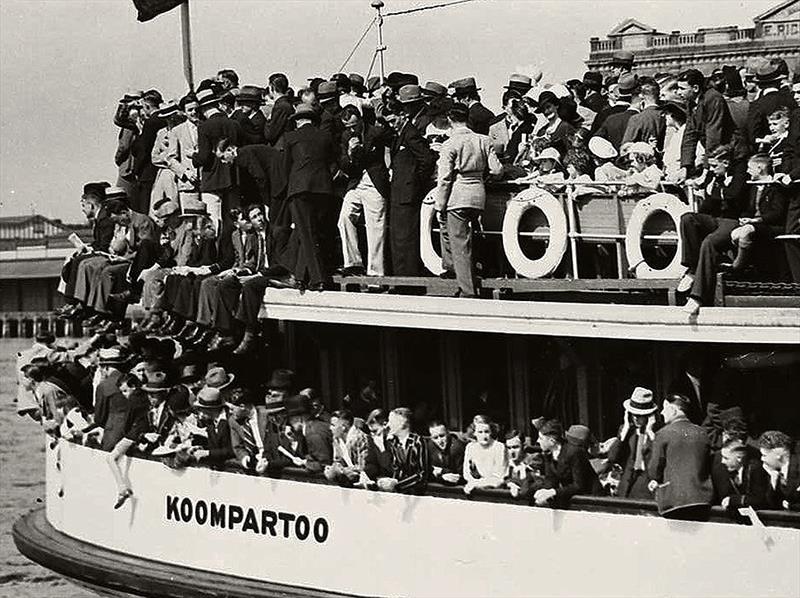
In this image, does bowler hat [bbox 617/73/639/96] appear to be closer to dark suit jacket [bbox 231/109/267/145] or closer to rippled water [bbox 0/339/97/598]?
dark suit jacket [bbox 231/109/267/145]

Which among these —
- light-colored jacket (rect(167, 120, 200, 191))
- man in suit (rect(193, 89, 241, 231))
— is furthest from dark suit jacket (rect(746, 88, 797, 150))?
light-colored jacket (rect(167, 120, 200, 191))

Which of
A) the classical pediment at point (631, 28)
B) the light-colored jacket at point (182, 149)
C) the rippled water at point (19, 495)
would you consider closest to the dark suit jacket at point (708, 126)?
the light-colored jacket at point (182, 149)

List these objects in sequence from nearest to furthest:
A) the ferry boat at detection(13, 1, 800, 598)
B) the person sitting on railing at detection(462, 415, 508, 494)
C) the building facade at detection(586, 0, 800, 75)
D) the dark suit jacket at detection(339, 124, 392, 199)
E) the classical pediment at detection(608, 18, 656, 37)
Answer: the ferry boat at detection(13, 1, 800, 598) < the person sitting on railing at detection(462, 415, 508, 494) < the dark suit jacket at detection(339, 124, 392, 199) < the building facade at detection(586, 0, 800, 75) < the classical pediment at detection(608, 18, 656, 37)

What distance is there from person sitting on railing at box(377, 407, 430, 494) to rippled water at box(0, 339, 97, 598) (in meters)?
5.41

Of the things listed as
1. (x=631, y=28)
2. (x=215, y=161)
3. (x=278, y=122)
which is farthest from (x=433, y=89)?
(x=631, y=28)

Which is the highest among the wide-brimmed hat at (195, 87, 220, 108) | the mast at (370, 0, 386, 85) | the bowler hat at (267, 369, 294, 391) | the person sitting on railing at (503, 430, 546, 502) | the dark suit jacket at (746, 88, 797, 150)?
the mast at (370, 0, 386, 85)

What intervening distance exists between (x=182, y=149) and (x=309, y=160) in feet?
7.17

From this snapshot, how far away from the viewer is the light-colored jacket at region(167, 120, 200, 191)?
1179 cm

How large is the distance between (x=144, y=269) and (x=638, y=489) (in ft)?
14.0

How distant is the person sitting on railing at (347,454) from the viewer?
967cm

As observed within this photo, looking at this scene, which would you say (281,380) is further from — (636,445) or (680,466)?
(680,466)

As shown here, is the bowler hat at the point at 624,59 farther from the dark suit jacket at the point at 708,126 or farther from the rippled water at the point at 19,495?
the rippled water at the point at 19,495

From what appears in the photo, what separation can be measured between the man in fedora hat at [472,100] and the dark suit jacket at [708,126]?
1566 mm

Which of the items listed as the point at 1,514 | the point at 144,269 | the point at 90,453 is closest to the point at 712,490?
the point at 144,269
